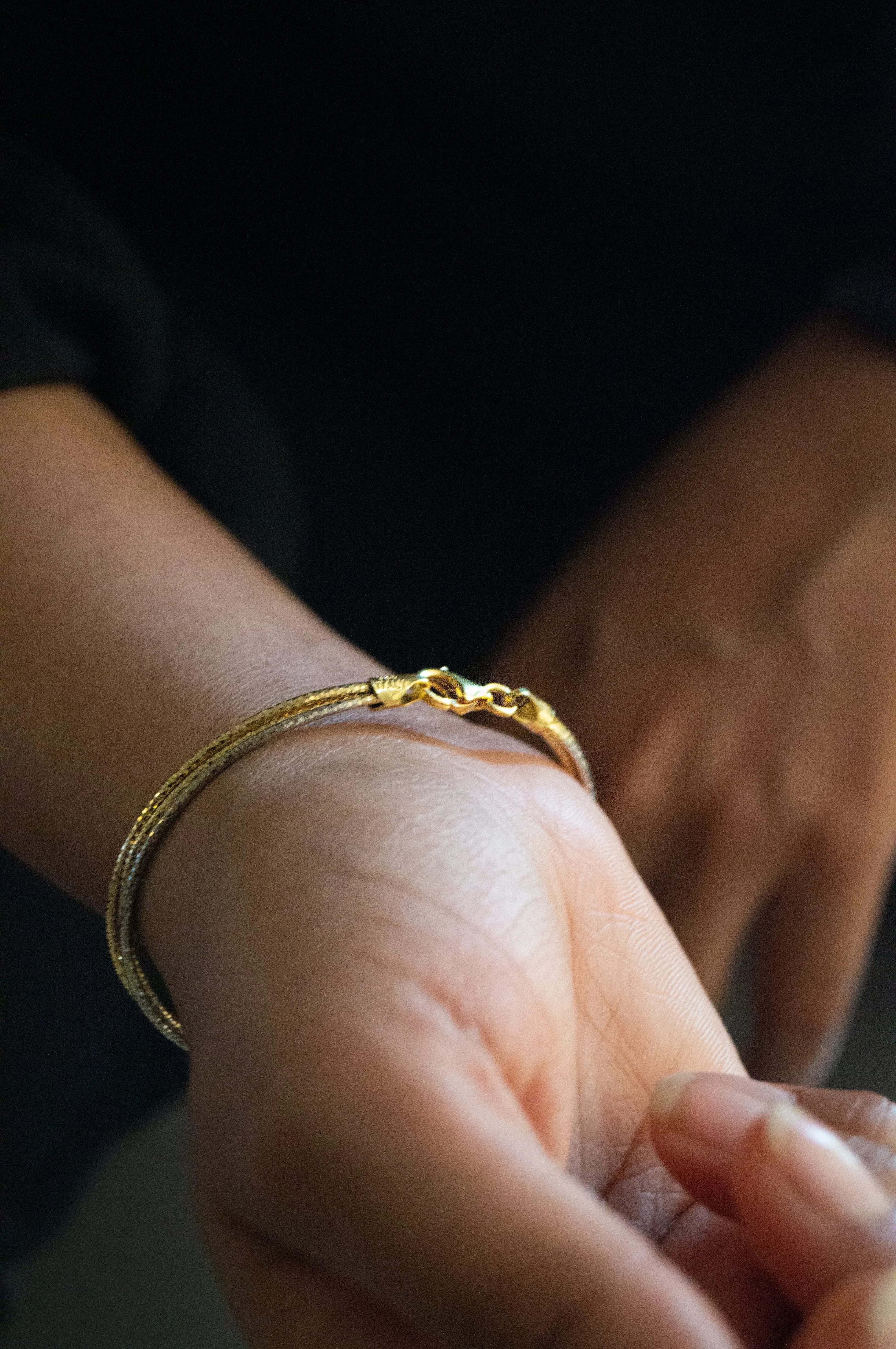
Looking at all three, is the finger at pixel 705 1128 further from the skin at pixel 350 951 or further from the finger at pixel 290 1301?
the finger at pixel 290 1301

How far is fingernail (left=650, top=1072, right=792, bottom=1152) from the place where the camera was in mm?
462

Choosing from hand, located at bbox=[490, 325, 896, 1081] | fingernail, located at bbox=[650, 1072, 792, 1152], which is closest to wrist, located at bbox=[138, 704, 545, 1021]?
fingernail, located at bbox=[650, 1072, 792, 1152]

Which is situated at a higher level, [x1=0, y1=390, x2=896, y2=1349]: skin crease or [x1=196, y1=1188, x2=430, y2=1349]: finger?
[x1=0, y1=390, x2=896, y2=1349]: skin crease

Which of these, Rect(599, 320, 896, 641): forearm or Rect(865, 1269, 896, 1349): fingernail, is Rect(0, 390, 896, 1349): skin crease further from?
Rect(599, 320, 896, 641): forearm

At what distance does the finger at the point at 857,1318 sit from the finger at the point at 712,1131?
2.7 inches

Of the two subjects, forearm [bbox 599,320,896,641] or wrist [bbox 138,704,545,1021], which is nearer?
wrist [bbox 138,704,545,1021]

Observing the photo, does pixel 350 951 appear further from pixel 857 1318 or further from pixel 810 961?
pixel 810 961

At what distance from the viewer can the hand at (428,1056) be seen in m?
0.38

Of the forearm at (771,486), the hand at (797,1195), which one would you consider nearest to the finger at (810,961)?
the forearm at (771,486)

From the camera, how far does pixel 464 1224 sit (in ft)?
1.23

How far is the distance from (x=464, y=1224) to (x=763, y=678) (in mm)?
549

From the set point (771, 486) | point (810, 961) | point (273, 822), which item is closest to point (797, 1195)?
point (273, 822)

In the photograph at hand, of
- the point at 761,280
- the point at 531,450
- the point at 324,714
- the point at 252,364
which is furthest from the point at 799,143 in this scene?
the point at 324,714

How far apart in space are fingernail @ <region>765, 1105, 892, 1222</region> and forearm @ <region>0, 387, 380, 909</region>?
0.32m
